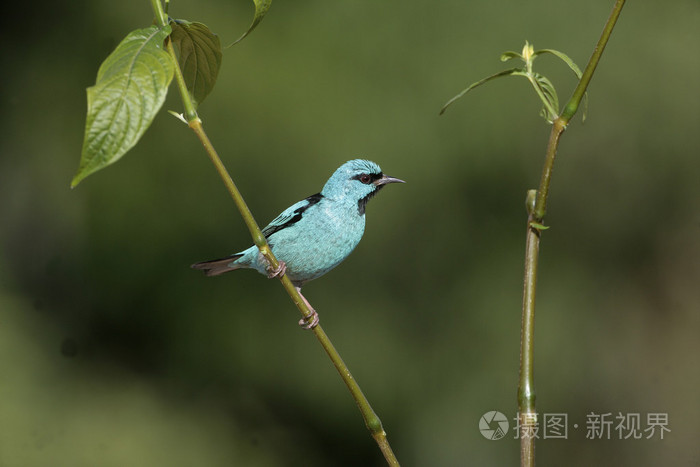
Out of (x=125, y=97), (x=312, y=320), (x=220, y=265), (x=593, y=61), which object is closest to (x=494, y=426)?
(x=220, y=265)

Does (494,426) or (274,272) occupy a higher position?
(274,272)

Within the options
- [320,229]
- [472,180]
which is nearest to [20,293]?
[472,180]

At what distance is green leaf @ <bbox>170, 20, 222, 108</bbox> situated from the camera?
59.8 inches

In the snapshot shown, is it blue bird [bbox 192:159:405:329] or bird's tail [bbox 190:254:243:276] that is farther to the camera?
bird's tail [bbox 190:254:243:276]

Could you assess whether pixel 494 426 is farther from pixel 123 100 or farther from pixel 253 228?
pixel 123 100

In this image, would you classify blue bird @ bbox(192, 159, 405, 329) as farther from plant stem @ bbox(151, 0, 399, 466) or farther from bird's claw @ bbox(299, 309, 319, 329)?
plant stem @ bbox(151, 0, 399, 466)

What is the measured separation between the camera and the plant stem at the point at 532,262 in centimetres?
138

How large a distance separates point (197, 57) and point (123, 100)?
48cm

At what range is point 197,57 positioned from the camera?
5.17 ft

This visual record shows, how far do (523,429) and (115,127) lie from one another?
94cm

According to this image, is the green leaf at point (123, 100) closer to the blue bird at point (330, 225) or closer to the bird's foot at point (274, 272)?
the bird's foot at point (274, 272)

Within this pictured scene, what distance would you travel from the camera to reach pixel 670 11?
5977 millimetres

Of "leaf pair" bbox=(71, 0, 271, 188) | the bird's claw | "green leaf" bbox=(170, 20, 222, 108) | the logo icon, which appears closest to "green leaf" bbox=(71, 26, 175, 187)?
"leaf pair" bbox=(71, 0, 271, 188)

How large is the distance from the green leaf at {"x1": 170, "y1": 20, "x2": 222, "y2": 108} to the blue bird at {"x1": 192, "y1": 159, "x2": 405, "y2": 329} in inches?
35.7
